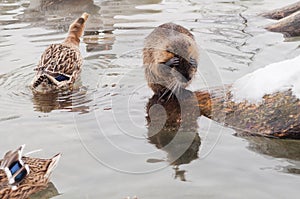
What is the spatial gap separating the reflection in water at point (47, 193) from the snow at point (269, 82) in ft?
8.75

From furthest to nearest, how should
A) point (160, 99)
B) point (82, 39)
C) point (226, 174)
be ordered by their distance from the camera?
point (82, 39) < point (160, 99) < point (226, 174)

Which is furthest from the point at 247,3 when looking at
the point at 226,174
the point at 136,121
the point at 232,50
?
the point at 226,174

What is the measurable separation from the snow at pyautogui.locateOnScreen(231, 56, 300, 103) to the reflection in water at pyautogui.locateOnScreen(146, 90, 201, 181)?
24.1 inches

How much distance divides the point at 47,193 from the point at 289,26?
7372mm

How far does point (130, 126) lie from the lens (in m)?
6.66

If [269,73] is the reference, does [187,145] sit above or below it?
below

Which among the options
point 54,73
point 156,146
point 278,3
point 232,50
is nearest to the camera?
point 156,146

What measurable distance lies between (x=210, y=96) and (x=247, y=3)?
27.1ft

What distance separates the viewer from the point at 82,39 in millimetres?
11578

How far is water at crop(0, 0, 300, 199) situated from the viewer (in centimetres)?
525

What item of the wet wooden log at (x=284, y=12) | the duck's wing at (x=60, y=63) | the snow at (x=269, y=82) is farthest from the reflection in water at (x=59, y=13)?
the snow at (x=269, y=82)

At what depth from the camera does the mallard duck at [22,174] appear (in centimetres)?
501

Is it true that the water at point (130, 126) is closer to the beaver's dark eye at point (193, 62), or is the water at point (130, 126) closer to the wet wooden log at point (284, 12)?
the wet wooden log at point (284, 12)

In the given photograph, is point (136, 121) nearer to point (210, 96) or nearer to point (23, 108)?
point (210, 96)
